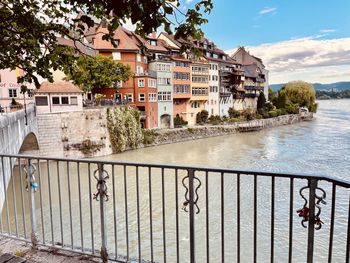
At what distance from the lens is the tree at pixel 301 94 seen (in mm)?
59469

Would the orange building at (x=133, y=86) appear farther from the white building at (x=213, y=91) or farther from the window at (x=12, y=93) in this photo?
the white building at (x=213, y=91)

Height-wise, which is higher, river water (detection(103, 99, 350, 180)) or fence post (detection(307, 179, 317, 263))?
fence post (detection(307, 179, 317, 263))

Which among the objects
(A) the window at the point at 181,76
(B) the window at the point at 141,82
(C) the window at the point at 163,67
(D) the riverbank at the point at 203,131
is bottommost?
(D) the riverbank at the point at 203,131

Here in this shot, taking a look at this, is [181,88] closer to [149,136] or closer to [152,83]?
[152,83]

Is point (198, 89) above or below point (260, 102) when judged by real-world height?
above

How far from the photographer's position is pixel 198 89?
4044cm

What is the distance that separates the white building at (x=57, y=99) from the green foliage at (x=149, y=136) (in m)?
6.20

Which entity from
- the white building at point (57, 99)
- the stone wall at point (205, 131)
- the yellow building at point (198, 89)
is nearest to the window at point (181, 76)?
the yellow building at point (198, 89)

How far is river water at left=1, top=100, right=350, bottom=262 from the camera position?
8.33 m

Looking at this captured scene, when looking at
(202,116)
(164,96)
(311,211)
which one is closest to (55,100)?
(164,96)

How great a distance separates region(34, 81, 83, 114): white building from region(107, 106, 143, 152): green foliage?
2.63 meters

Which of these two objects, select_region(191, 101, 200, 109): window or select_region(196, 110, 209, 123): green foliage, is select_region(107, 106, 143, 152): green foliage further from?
select_region(196, 110, 209, 123): green foliage

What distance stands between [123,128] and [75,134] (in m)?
3.96

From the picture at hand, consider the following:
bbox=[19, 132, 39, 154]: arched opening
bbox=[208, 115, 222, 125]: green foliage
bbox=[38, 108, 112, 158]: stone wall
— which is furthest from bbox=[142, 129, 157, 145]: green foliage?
bbox=[208, 115, 222, 125]: green foliage
